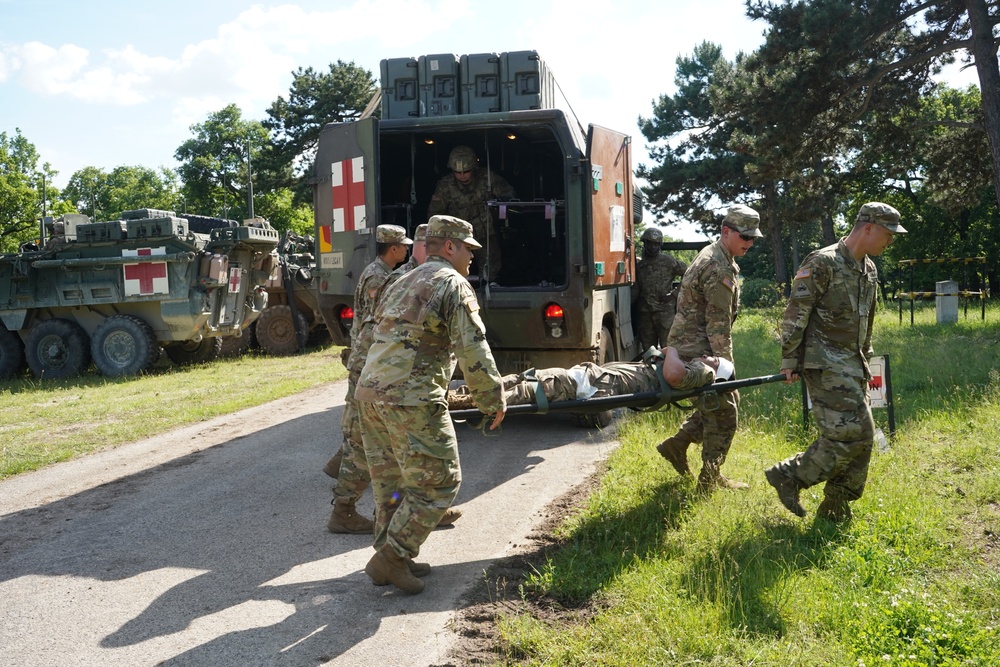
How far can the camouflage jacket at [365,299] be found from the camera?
208 inches

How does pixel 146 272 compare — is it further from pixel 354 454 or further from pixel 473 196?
pixel 354 454

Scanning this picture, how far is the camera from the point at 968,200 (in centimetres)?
1664

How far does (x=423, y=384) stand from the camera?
13.0 feet

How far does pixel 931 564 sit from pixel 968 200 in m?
14.8

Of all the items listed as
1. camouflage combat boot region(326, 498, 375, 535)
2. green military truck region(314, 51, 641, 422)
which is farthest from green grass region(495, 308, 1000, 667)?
green military truck region(314, 51, 641, 422)

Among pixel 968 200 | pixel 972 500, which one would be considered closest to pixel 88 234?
pixel 972 500

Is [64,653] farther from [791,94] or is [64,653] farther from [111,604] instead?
[791,94]

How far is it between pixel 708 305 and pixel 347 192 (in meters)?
3.56

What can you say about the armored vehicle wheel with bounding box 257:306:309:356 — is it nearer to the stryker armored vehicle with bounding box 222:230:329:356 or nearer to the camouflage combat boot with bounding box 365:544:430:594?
the stryker armored vehicle with bounding box 222:230:329:356

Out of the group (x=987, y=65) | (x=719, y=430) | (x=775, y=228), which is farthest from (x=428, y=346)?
(x=775, y=228)

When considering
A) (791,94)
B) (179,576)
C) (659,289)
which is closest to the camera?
(179,576)

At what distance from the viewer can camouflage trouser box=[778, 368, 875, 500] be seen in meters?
4.50

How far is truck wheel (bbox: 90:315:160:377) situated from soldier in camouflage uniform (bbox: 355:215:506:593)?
35.0 feet

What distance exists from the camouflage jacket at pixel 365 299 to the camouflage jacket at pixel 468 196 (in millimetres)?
3054
